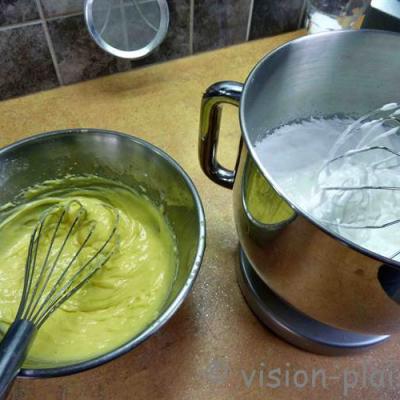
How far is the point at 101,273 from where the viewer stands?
46cm

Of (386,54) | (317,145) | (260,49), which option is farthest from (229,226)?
(260,49)

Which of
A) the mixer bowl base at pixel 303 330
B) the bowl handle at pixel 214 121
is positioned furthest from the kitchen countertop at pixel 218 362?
the bowl handle at pixel 214 121

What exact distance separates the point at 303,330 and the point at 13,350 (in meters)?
0.29

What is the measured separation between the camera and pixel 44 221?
51 centimetres

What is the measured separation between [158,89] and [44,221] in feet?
1.10

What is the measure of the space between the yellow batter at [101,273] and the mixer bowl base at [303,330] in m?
0.11

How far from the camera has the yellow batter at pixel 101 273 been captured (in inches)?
16.1

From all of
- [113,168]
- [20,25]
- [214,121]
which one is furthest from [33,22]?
[214,121]

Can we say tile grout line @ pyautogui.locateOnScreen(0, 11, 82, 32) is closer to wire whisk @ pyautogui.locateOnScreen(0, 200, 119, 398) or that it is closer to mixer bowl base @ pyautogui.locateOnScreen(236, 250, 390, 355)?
wire whisk @ pyautogui.locateOnScreen(0, 200, 119, 398)

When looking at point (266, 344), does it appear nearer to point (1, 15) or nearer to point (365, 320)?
point (365, 320)

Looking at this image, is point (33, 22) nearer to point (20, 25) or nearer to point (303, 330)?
point (20, 25)

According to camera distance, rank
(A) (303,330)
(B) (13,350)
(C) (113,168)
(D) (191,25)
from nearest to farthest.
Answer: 1. (B) (13,350)
2. (A) (303,330)
3. (C) (113,168)
4. (D) (191,25)

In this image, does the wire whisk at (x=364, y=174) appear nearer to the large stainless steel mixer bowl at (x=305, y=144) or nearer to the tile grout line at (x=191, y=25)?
the large stainless steel mixer bowl at (x=305, y=144)

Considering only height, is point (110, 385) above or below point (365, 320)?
below
